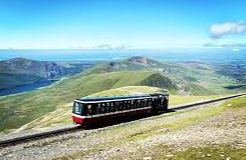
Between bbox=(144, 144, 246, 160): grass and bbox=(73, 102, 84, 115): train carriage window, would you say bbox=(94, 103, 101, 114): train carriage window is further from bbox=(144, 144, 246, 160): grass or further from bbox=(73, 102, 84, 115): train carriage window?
bbox=(144, 144, 246, 160): grass

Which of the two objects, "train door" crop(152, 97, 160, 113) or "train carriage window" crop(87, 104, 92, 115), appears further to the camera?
"train door" crop(152, 97, 160, 113)

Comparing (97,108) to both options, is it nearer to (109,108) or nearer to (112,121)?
(109,108)

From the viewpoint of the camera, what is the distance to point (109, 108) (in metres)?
55.3

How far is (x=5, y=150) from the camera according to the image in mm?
34812

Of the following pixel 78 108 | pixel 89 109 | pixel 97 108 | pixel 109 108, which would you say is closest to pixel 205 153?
pixel 89 109

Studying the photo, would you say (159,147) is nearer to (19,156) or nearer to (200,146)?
(200,146)

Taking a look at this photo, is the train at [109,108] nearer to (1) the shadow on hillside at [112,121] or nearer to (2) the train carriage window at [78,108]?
(2) the train carriage window at [78,108]

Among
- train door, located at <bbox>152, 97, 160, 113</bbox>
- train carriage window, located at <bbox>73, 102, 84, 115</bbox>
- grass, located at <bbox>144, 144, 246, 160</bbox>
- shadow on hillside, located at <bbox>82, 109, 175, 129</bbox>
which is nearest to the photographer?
grass, located at <bbox>144, 144, 246, 160</bbox>

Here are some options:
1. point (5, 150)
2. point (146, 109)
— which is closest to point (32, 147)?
point (5, 150)

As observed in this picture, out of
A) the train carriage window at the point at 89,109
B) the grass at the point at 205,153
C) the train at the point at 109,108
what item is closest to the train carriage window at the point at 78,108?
the train at the point at 109,108

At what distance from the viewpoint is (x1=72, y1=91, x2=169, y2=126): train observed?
51438mm

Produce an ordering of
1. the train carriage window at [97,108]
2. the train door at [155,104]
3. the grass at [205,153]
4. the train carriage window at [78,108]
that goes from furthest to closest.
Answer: the train door at [155,104], the train carriage window at [97,108], the train carriage window at [78,108], the grass at [205,153]

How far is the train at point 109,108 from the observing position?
2025 inches

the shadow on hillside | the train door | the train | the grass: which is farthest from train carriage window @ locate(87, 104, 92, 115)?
the grass
